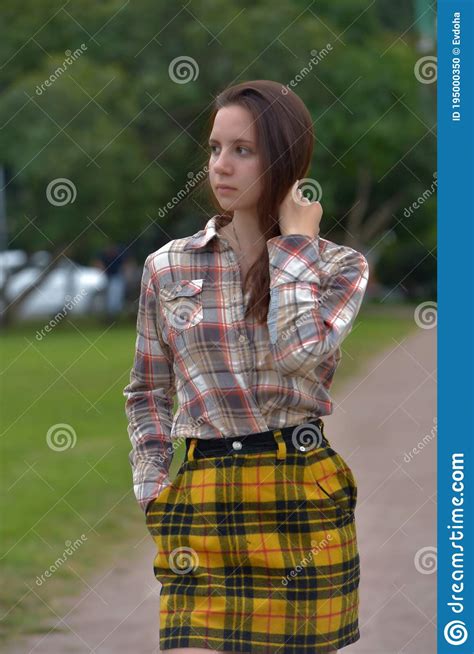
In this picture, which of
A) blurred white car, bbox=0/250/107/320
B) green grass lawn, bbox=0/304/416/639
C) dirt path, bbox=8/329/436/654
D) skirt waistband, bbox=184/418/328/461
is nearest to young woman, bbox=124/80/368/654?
skirt waistband, bbox=184/418/328/461

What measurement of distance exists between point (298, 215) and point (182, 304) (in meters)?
0.32

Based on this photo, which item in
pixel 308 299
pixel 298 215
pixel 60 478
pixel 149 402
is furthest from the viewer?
pixel 60 478

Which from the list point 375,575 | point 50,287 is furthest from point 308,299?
point 50,287

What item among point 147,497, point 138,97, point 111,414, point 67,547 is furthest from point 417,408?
point 138,97

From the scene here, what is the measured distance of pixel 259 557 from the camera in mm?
2676

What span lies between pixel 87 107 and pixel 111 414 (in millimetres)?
13183

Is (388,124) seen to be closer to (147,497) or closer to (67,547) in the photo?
(67,547)

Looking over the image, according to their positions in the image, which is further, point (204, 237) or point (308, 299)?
point (204, 237)

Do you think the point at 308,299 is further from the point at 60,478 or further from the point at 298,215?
the point at 60,478

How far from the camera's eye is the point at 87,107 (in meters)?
25.1

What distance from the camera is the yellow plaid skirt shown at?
2.67 meters

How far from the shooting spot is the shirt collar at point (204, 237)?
280 cm

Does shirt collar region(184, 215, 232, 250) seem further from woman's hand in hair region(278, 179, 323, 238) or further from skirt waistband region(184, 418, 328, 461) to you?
skirt waistband region(184, 418, 328, 461)

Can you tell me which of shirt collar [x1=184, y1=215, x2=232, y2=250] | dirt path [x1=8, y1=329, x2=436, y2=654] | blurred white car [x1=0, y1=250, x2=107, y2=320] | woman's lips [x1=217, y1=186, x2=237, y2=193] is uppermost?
woman's lips [x1=217, y1=186, x2=237, y2=193]
